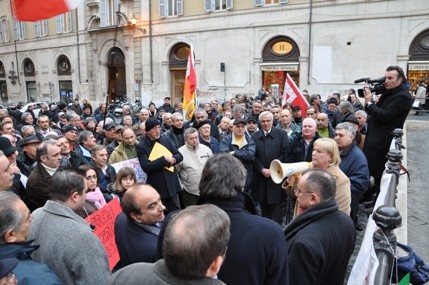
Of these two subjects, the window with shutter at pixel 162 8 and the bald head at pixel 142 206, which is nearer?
the bald head at pixel 142 206

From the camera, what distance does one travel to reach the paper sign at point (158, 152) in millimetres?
5138

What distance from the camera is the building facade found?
17688 millimetres

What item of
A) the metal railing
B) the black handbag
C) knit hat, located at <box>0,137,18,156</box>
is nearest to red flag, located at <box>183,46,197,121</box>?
knit hat, located at <box>0,137,18,156</box>

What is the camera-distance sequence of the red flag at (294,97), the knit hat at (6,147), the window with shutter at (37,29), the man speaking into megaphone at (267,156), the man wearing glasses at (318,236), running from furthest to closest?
1. the window with shutter at (37,29)
2. the red flag at (294,97)
3. the man speaking into megaphone at (267,156)
4. the knit hat at (6,147)
5. the man wearing glasses at (318,236)

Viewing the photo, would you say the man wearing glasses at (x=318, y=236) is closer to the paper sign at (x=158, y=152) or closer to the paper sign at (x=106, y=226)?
the paper sign at (x=106, y=226)

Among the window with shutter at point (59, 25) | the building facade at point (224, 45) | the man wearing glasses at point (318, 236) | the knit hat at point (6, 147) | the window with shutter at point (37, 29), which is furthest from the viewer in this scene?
the window with shutter at point (37, 29)

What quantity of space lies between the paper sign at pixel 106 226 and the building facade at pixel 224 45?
14.3m

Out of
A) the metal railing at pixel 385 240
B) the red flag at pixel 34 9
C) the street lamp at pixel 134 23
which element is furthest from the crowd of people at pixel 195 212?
the street lamp at pixel 134 23

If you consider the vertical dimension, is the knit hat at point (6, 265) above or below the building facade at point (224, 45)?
below

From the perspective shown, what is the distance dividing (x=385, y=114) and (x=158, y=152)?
120 inches

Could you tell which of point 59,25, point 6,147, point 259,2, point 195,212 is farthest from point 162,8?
point 195,212

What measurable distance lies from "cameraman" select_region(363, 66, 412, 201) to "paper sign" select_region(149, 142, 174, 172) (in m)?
2.77

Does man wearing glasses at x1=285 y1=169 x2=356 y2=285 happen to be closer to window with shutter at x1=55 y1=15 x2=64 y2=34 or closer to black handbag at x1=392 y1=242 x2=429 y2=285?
black handbag at x1=392 y1=242 x2=429 y2=285

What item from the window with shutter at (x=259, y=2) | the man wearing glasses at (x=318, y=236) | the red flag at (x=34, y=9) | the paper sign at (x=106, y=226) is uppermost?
the window with shutter at (x=259, y=2)
